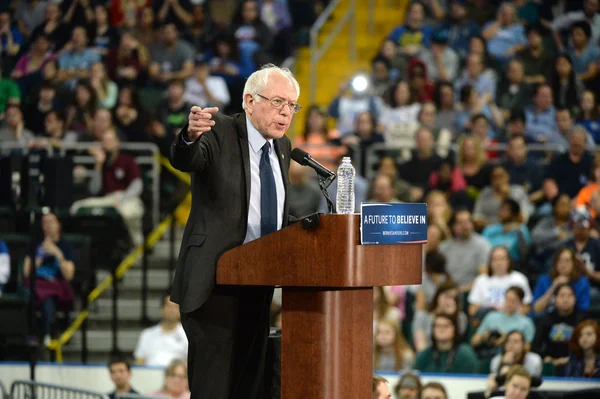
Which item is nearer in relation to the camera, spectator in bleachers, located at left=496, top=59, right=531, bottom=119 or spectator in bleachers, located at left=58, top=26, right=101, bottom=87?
spectator in bleachers, located at left=496, top=59, right=531, bottom=119

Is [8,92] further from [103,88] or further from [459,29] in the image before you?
[459,29]

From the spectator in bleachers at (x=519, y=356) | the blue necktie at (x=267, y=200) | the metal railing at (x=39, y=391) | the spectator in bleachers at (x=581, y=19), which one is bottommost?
the metal railing at (x=39, y=391)

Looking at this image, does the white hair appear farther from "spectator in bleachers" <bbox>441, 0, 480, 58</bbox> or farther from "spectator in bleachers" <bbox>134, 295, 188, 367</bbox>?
"spectator in bleachers" <bbox>441, 0, 480, 58</bbox>

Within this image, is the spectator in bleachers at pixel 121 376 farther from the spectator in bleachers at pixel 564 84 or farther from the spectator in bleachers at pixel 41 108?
the spectator in bleachers at pixel 564 84

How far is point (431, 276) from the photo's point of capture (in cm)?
836

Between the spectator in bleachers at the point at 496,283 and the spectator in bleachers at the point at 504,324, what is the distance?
0.63 feet

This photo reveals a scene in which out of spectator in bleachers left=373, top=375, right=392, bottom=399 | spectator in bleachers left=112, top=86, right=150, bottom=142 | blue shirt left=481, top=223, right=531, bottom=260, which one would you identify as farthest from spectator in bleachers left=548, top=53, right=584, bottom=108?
spectator in bleachers left=373, top=375, right=392, bottom=399

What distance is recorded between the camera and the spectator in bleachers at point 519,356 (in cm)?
725

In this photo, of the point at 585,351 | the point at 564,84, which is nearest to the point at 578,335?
the point at 585,351

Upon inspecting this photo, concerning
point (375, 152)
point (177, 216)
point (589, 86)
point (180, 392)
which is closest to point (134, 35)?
point (177, 216)

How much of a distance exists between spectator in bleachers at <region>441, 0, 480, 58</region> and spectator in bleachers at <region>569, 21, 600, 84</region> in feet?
3.40

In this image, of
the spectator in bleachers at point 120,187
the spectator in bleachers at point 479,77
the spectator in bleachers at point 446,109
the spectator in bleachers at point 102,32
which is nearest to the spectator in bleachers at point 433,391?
the spectator in bleachers at point 120,187

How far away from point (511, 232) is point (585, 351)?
Answer: 5.13ft

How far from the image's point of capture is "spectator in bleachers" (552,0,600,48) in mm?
10820
